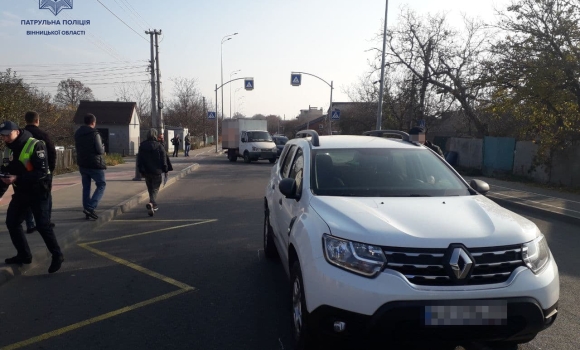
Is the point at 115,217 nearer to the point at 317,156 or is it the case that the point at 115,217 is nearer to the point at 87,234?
the point at 87,234

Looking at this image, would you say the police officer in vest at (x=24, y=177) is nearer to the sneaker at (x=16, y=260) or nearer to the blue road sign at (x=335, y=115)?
the sneaker at (x=16, y=260)

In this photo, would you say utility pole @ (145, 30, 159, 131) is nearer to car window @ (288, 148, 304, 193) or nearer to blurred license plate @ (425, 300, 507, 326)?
car window @ (288, 148, 304, 193)

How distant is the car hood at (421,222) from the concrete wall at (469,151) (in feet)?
66.8

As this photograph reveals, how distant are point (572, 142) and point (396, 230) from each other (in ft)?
→ 53.9

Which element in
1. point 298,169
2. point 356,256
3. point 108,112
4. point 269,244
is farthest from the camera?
point 108,112

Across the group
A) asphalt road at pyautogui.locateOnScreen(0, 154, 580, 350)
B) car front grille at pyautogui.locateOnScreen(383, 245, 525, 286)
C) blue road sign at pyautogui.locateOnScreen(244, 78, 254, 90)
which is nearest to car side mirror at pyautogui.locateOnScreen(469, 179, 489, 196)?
asphalt road at pyautogui.locateOnScreen(0, 154, 580, 350)

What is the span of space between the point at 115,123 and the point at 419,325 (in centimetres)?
3743

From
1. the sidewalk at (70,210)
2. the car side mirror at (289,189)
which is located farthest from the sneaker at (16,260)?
the car side mirror at (289,189)

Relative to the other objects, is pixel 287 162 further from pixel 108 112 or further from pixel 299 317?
pixel 108 112

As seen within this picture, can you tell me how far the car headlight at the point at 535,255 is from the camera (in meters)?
3.62

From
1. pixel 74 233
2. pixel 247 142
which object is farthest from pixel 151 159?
pixel 247 142

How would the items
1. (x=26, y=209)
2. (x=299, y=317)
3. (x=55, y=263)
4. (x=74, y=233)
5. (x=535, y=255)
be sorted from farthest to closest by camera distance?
(x=74, y=233)
(x=55, y=263)
(x=26, y=209)
(x=299, y=317)
(x=535, y=255)

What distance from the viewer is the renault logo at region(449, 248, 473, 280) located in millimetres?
3400

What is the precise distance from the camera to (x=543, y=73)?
16.3 m
